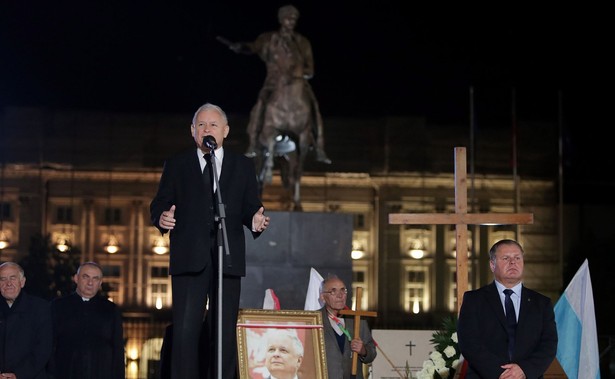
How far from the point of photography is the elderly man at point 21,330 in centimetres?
764

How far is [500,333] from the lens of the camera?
6.49m

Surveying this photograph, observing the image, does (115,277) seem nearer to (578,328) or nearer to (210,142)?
(578,328)

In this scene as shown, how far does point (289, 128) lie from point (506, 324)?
8.89 m

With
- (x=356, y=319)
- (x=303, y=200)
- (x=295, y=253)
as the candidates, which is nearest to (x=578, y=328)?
(x=356, y=319)

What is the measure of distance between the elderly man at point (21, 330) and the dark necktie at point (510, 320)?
10.1 ft

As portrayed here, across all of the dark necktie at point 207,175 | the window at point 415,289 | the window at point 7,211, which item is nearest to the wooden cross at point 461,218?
the dark necktie at point 207,175

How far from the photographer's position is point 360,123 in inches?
1848

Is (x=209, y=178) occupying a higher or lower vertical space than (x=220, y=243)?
higher

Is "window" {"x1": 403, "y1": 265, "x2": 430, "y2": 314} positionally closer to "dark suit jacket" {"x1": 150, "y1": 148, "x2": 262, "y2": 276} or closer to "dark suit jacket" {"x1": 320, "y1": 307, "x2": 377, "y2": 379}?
"dark suit jacket" {"x1": 320, "y1": 307, "x2": 377, "y2": 379}

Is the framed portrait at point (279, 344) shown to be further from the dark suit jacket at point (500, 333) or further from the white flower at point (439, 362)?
the white flower at point (439, 362)

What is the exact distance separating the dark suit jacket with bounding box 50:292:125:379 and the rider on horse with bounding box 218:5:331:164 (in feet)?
22.7

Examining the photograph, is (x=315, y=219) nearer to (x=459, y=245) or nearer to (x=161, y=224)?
(x=459, y=245)

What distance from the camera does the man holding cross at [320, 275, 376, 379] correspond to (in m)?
7.88

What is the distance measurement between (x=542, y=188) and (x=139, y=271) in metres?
17.4
